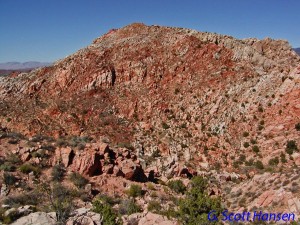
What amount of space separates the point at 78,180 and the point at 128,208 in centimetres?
474

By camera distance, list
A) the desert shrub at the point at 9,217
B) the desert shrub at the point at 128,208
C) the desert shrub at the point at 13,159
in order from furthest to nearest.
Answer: the desert shrub at the point at 13,159
the desert shrub at the point at 128,208
the desert shrub at the point at 9,217

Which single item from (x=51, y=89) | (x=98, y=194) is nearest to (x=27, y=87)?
(x=51, y=89)

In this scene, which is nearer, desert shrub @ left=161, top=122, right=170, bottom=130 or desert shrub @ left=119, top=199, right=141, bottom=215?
desert shrub @ left=119, top=199, right=141, bottom=215

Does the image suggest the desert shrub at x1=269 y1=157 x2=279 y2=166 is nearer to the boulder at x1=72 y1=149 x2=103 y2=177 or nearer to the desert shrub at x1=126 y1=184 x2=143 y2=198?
Result: the desert shrub at x1=126 y1=184 x2=143 y2=198

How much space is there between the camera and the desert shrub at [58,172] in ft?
73.6

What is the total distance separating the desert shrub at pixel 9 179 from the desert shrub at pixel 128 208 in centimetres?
722

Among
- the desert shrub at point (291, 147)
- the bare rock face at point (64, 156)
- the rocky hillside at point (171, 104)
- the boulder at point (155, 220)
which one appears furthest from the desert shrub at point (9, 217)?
the desert shrub at point (291, 147)

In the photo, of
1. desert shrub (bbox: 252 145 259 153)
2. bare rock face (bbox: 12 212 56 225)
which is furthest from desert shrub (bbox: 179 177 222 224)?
desert shrub (bbox: 252 145 259 153)

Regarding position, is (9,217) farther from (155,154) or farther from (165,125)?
(165,125)

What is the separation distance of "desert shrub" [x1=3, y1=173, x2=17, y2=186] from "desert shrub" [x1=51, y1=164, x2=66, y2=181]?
250 cm

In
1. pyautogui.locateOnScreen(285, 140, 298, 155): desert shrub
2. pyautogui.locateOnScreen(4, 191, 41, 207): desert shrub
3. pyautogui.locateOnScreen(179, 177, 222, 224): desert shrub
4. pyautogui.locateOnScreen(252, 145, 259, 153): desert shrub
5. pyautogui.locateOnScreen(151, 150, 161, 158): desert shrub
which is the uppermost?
pyautogui.locateOnScreen(285, 140, 298, 155): desert shrub

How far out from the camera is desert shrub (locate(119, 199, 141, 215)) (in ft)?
63.7

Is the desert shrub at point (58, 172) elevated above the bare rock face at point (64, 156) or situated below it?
below

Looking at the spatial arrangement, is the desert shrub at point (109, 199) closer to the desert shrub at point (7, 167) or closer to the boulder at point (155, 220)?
the boulder at point (155, 220)
